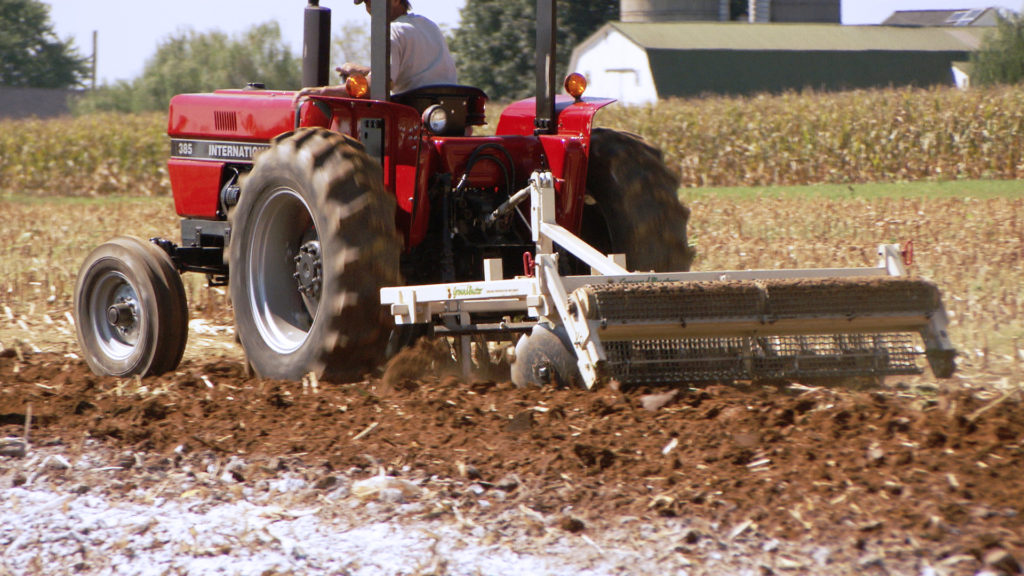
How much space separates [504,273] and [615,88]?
1597 inches

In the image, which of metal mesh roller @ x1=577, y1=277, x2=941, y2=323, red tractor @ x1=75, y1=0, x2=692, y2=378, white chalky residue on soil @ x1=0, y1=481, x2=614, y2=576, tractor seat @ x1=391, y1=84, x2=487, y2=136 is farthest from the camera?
tractor seat @ x1=391, y1=84, x2=487, y2=136

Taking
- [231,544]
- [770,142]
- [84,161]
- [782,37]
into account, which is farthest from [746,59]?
[231,544]

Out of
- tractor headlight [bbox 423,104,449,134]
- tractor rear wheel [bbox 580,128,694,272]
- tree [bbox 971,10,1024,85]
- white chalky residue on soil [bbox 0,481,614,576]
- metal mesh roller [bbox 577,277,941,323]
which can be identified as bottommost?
white chalky residue on soil [bbox 0,481,614,576]

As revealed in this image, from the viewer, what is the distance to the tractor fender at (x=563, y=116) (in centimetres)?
586

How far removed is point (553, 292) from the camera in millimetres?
4617

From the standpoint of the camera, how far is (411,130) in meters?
5.32

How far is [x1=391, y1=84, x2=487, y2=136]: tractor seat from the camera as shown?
5.77 metres

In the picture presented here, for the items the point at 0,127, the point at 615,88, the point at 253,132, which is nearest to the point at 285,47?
the point at 615,88

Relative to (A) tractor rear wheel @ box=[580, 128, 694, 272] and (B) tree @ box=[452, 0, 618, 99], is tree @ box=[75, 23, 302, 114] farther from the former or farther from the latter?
(A) tractor rear wheel @ box=[580, 128, 694, 272]

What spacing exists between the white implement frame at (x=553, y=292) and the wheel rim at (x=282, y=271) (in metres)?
0.70

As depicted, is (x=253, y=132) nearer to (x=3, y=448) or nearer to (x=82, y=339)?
(x=82, y=339)

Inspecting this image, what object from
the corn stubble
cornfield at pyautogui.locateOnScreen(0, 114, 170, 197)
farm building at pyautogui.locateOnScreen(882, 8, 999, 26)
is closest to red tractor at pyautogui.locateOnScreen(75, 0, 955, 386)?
the corn stubble

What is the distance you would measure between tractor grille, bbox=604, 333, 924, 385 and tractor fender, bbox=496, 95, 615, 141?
1459mm

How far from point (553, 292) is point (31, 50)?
211ft
